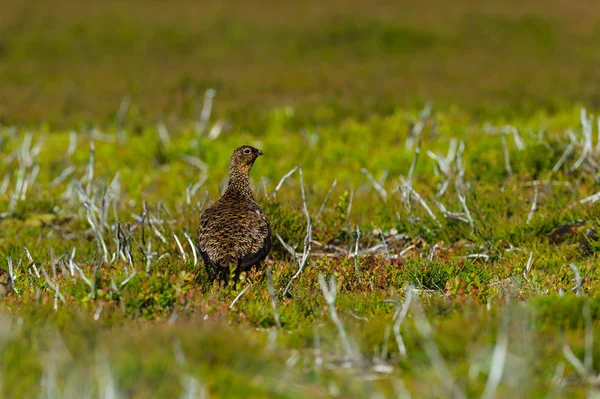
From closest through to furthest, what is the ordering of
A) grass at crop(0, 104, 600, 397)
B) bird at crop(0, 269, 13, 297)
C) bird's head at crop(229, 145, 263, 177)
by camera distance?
1. grass at crop(0, 104, 600, 397)
2. bird at crop(0, 269, 13, 297)
3. bird's head at crop(229, 145, 263, 177)

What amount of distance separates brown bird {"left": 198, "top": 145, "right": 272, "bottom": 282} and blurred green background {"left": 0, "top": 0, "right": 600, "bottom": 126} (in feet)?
34.5

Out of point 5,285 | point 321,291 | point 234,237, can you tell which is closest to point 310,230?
point 321,291

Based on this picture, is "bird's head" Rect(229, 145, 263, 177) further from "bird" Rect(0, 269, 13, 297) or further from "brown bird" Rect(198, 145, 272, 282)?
"bird" Rect(0, 269, 13, 297)

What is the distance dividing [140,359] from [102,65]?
21575 millimetres

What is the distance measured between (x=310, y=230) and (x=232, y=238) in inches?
25.8

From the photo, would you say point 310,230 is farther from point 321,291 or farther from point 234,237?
point 234,237

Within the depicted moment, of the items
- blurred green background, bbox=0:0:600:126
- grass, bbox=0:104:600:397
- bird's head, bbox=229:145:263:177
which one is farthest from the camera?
blurred green background, bbox=0:0:600:126

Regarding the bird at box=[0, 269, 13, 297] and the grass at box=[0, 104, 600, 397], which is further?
the bird at box=[0, 269, 13, 297]

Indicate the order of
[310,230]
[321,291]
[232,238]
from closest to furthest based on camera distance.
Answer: [321,291], [310,230], [232,238]

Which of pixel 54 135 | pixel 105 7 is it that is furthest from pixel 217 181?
pixel 105 7

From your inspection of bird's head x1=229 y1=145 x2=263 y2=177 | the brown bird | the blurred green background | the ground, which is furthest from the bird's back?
the blurred green background

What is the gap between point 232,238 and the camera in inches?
267

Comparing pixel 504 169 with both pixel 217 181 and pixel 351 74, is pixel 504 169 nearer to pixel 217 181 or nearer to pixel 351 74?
pixel 217 181

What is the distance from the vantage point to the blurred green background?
64.0 feet
